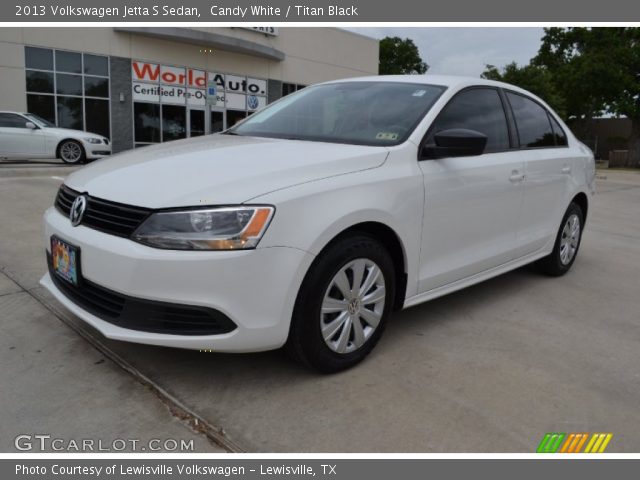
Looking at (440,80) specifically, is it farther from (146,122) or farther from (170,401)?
(146,122)

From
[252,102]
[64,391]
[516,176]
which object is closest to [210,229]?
[64,391]

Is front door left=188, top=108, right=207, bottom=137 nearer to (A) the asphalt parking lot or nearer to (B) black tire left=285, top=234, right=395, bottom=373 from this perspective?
(A) the asphalt parking lot

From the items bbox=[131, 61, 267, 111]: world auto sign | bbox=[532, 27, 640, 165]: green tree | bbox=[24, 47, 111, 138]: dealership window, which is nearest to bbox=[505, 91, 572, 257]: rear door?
bbox=[131, 61, 267, 111]: world auto sign

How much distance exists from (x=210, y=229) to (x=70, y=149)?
12.9 meters

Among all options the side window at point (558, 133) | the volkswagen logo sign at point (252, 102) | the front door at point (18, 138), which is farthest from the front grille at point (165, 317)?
the volkswagen logo sign at point (252, 102)

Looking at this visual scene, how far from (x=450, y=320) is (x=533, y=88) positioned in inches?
1272

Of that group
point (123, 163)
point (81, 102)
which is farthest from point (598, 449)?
point (81, 102)

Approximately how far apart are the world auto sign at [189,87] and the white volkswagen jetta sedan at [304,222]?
16.4 m

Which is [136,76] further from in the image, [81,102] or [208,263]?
[208,263]

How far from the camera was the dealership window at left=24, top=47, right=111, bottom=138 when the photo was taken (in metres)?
18.2

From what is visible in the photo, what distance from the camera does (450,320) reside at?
377 centimetres

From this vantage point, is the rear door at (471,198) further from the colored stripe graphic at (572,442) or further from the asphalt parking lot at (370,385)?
the colored stripe graphic at (572,442)

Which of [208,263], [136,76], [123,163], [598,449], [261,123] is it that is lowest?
[598,449]

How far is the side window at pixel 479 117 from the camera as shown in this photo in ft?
11.5
